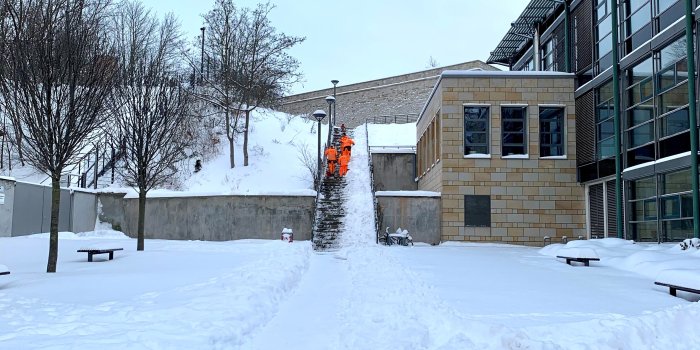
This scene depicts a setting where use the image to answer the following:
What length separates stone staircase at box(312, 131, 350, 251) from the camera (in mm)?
17369

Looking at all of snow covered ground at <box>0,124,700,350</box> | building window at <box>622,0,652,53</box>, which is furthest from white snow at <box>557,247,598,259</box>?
building window at <box>622,0,652,53</box>

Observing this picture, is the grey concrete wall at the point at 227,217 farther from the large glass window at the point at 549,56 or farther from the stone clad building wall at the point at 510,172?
the large glass window at the point at 549,56

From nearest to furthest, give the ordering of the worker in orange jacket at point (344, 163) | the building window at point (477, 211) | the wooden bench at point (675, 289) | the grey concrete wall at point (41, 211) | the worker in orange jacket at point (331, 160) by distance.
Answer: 1. the wooden bench at point (675, 289)
2. the grey concrete wall at point (41, 211)
3. the building window at point (477, 211)
4. the worker in orange jacket at point (331, 160)
5. the worker in orange jacket at point (344, 163)

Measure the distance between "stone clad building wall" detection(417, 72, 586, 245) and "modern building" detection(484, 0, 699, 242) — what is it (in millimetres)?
180

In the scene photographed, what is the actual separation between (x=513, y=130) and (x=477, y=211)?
3.32 m

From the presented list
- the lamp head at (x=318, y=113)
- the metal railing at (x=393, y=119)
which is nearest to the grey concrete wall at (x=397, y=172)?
the lamp head at (x=318, y=113)

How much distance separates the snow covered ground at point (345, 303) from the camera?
5.65 metres

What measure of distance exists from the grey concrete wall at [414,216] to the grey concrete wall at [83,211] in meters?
12.2

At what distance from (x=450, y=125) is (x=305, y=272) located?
1052 centimetres

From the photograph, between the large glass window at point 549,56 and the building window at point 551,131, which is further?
the large glass window at point 549,56

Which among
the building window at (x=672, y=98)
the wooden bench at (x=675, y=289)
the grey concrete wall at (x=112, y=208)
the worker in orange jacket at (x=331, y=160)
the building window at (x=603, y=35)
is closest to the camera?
the wooden bench at (x=675, y=289)

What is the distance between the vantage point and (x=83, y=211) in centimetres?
2262

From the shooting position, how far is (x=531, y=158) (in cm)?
1981

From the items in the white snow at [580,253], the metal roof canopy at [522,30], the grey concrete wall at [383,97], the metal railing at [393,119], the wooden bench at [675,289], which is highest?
the grey concrete wall at [383,97]
